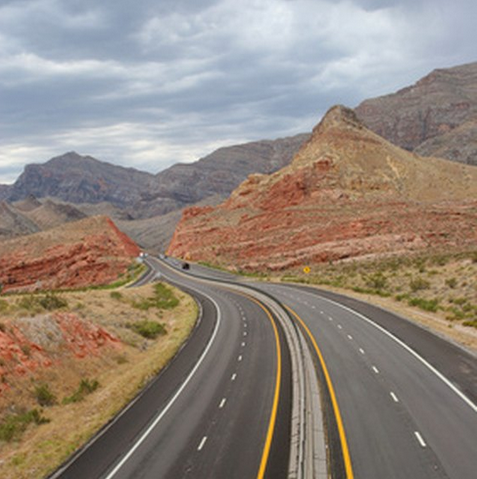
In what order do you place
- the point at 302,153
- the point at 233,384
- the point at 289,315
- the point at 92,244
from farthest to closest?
the point at 302,153
the point at 92,244
the point at 289,315
the point at 233,384

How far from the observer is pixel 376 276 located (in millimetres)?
47250

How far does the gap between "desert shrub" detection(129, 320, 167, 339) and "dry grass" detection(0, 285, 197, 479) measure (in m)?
0.54

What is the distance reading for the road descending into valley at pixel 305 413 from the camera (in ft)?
41.3

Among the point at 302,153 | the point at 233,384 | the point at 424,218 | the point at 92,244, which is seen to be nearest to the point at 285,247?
the point at 424,218

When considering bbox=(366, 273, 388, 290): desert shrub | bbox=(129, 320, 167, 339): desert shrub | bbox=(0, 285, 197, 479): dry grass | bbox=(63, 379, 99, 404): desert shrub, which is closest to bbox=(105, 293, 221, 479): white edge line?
bbox=(0, 285, 197, 479): dry grass

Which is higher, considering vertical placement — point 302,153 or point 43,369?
point 302,153

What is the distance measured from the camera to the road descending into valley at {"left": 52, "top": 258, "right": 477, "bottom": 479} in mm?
12602

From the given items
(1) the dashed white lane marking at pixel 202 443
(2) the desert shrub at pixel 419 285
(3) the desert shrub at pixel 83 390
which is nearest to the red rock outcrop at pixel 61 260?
(2) the desert shrub at pixel 419 285

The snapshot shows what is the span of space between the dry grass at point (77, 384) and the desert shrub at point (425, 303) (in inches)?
686

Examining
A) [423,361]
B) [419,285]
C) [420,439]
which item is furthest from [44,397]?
→ [419,285]

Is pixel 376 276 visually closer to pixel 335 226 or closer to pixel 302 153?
pixel 335 226

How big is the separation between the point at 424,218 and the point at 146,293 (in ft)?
174

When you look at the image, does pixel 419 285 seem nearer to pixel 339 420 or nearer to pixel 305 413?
pixel 339 420

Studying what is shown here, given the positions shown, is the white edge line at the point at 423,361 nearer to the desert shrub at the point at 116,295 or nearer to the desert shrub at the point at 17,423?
the desert shrub at the point at 17,423
